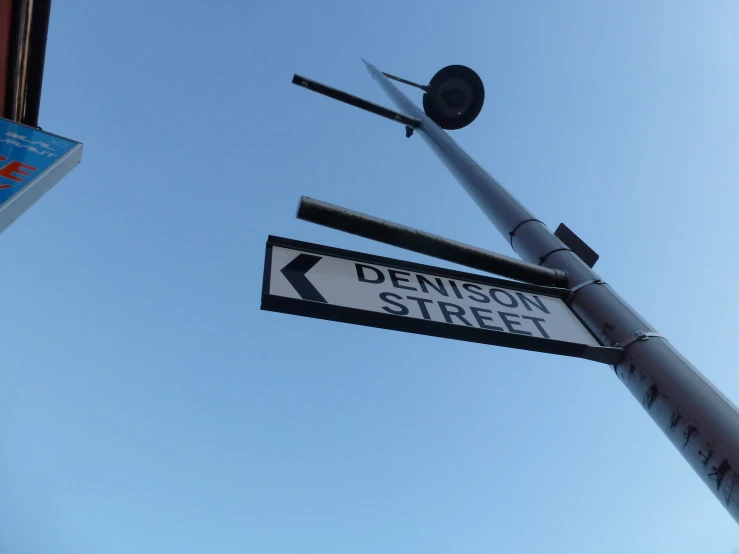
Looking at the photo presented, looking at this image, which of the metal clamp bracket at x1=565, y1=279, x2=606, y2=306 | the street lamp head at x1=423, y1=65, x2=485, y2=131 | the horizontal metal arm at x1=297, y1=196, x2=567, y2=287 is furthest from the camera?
the street lamp head at x1=423, y1=65, x2=485, y2=131

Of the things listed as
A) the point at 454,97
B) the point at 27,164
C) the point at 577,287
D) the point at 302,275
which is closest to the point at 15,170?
the point at 27,164

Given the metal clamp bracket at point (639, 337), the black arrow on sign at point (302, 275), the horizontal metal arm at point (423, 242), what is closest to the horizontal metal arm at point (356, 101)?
the horizontal metal arm at point (423, 242)

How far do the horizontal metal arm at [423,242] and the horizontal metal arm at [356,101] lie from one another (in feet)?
9.34

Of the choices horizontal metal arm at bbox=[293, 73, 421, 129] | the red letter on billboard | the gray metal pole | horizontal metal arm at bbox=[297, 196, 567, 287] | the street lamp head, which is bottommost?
the gray metal pole

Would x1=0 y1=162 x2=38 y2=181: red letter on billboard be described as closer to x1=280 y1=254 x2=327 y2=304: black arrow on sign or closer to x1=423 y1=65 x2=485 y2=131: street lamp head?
x1=280 y1=254 x2=327 y2=304: black arrow on sign

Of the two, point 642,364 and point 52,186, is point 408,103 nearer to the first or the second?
point 52,186

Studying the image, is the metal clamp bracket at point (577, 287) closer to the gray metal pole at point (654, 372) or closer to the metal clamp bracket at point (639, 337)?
the gray metal pole at point (654, 372)

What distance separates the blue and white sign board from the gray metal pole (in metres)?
2.93

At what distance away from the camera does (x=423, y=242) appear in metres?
2.68

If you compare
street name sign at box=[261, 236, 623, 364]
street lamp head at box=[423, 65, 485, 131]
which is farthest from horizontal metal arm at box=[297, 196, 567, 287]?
street lamp head at box=[423, 65, 485, 131]

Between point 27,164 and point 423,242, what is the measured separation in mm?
2991

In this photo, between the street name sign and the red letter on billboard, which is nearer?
the street name sign

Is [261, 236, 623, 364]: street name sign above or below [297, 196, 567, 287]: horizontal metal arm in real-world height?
below

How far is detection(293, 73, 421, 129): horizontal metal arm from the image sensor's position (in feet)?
17.5
